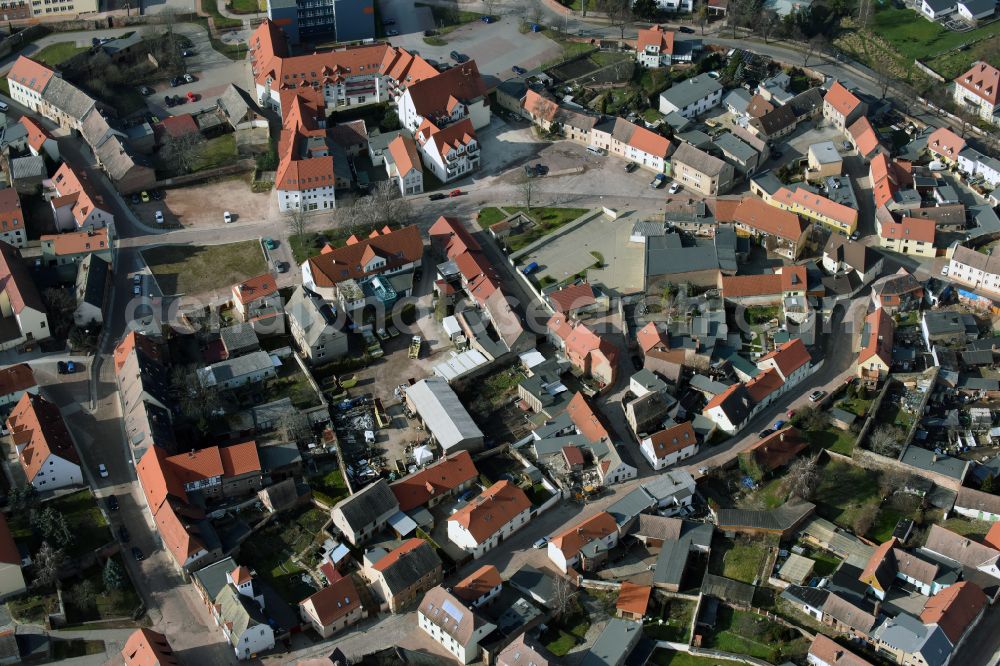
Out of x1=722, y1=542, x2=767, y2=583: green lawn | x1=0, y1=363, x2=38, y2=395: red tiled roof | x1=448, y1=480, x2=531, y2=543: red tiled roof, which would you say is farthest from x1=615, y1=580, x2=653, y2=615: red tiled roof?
x1=0, y1=363, x2=38, y2=395: red tiled roof

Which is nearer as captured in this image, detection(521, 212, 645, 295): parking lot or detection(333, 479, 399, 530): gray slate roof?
detection(333, 479, 399, 530): gray slate roof

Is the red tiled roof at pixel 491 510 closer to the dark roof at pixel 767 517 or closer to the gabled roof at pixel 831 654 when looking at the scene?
the dark roof at pixel 767 517

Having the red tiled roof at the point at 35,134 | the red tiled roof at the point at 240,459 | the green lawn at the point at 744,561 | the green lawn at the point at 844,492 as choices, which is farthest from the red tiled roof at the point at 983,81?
the red tiled roof at the point at 35,134

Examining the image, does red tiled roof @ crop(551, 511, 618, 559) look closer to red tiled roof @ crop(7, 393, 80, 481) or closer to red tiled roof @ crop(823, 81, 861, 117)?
red tiled roof @ crop(7, 393, 80, 481)

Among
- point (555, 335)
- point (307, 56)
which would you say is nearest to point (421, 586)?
point (555, 335)

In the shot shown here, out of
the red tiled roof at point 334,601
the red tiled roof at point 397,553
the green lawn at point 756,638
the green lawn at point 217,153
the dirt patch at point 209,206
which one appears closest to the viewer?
the green lawn at point 756,638

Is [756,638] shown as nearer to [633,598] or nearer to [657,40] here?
[633,598]
